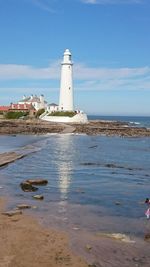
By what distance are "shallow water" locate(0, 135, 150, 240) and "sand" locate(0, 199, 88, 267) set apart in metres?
1.04

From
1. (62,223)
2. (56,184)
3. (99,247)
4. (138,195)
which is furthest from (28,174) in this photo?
(99,247)

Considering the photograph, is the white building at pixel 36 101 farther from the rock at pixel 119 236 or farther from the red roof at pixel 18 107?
the rock at pixel 119 236

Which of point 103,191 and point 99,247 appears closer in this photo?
point 99,247

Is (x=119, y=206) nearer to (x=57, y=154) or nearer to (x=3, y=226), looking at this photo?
(x=3, y=226)

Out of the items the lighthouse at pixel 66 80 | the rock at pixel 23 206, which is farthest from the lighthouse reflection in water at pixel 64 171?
the lighthouse at pixel 66 80

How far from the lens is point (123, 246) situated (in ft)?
40.9

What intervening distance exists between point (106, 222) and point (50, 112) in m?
84.8

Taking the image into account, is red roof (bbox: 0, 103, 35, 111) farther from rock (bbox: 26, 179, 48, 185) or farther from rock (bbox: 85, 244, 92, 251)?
rock (bbox: 85, 244, 92, 251)

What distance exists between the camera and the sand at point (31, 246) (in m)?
10.9

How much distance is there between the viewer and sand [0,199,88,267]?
35.7ft

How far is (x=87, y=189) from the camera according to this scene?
22.0 m

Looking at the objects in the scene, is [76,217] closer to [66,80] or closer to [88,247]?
[88,247]

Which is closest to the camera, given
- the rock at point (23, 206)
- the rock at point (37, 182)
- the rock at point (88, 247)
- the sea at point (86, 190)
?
the rock at point (88, 247)

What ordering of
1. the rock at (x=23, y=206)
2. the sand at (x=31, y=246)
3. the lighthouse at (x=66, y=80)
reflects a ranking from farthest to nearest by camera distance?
the lighthouse at (x=66, y=80), the rock at (x=23, y=206), the sand at (x=31, y=246)
